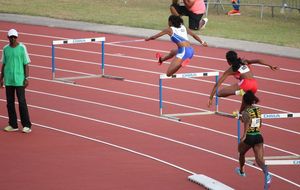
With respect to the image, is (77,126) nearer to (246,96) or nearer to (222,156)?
(222,156)

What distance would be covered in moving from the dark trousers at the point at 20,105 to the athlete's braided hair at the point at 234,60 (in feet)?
11.9


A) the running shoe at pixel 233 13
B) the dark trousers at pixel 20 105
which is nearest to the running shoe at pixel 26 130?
the dark trousers at pixel 20 105

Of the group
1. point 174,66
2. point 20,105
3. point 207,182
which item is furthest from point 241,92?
point 20,105

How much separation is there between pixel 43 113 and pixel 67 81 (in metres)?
2.74

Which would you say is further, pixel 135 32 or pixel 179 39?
pixel 135 32

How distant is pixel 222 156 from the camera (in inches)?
607

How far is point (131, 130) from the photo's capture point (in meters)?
17.0

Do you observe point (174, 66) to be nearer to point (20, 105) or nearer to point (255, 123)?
point (20, 105)

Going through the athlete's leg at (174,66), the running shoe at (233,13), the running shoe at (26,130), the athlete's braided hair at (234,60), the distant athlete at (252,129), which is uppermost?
the running shoe at (233,13)

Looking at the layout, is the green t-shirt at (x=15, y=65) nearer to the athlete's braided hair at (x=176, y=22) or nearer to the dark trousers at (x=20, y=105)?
the dark trousers at (x=20, y=105)

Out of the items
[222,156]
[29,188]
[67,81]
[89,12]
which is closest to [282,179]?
[222,156]

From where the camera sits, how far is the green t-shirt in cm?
1625

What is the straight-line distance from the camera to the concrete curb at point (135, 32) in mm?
24453

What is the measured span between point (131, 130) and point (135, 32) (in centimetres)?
996
